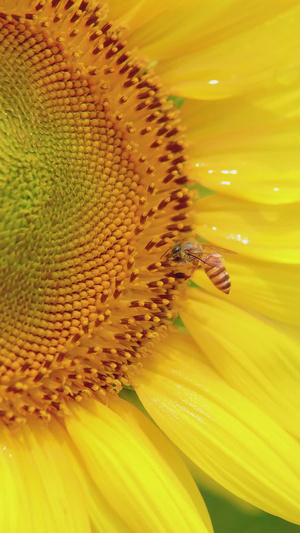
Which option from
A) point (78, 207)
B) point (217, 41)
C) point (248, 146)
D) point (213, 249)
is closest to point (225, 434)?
point (213, 249)

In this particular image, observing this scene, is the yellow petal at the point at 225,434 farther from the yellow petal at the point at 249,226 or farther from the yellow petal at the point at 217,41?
the yellow petal at the point at 217,41

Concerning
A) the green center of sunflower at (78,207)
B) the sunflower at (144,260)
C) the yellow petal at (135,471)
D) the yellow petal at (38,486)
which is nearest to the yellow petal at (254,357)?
the sunflower at (144,260)

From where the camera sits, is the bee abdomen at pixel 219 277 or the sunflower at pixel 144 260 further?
the bee abdomen at pixel 219 277

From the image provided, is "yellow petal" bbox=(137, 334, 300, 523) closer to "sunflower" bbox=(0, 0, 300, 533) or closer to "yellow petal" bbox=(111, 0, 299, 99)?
"sunflower" bbox=(0, 0, 300, 533)

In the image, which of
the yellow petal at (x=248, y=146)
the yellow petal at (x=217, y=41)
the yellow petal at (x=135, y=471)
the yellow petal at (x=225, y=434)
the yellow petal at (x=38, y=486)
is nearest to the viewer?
the yellow petal at (x=38, y=486)

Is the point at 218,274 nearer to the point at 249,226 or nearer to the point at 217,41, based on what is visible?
the point at 249,226

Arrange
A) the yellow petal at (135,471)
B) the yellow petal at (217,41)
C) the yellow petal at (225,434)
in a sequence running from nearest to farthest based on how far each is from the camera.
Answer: the yellow petal at (135,471), the yellow petal at (225,434), the yellow petal at (217,41)
